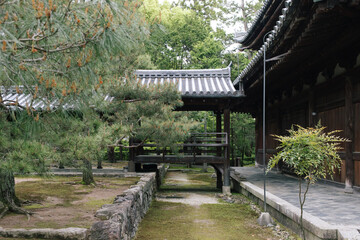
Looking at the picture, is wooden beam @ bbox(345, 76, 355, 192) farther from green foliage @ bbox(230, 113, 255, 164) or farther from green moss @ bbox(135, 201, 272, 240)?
green foliage @ bbox(230, 113, 255, 164)

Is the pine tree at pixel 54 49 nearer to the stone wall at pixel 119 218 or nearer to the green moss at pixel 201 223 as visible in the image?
the stone wall at pixel 119 218

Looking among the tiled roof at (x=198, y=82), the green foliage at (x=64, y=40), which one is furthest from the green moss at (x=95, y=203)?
the tiled roof at (x=198, y=82)

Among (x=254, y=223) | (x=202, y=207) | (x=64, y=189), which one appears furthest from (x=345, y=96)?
(x=64, y=189)

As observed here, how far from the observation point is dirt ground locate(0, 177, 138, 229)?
15.8ft

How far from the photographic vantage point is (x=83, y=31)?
10.3ft

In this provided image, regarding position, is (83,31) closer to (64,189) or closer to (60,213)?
(60,213)

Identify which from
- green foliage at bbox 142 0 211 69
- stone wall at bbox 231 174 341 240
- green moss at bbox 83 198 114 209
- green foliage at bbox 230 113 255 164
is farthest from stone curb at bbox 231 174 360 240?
green foliage at bbox 142 0 211 69

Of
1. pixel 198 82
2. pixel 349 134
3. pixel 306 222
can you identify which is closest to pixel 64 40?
pixel 306 222

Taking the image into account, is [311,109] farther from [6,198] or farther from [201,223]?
[6,198]

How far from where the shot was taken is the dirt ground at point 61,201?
4805 mm

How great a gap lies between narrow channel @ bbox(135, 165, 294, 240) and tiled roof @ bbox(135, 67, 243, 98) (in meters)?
3.12

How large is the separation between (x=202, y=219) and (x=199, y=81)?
19.3 ft

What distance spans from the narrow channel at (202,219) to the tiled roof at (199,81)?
3.12m

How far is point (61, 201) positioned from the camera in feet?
21.1
